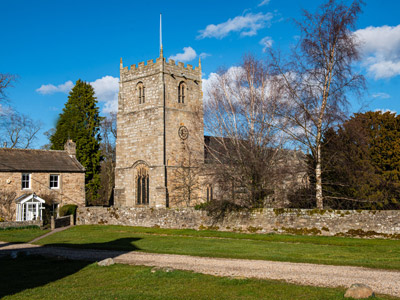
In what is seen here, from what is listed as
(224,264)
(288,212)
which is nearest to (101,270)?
(224,264)

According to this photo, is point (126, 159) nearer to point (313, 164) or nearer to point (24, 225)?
point (24, 225)

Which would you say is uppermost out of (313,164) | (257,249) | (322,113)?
(322,113)

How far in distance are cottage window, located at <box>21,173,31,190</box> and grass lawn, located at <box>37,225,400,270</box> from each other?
355 inches

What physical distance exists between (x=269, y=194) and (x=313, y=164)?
3419 millimetres

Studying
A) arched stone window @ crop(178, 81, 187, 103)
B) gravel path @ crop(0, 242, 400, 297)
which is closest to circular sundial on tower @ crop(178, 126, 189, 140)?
arched stone window @ crop(178, 81, 187, 103)

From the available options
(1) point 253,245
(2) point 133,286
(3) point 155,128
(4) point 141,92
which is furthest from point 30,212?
(2) point 133,286

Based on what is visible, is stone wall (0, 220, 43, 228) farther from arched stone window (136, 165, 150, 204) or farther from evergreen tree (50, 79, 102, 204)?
evergreen tree (50, 79, 102, 204)

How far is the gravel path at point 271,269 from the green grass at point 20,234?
211 inches

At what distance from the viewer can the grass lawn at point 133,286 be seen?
8227 millimetres

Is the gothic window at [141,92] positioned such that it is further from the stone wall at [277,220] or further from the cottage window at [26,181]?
the cottage window at [26,181]

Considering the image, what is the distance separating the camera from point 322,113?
18.6m

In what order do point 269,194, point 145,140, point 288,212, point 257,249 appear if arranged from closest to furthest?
point 257,249, point 288,212, point 269,194, point 145,140

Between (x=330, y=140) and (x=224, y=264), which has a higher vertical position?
(x=330, y=140)

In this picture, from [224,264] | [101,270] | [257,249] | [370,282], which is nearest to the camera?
[370,282]
